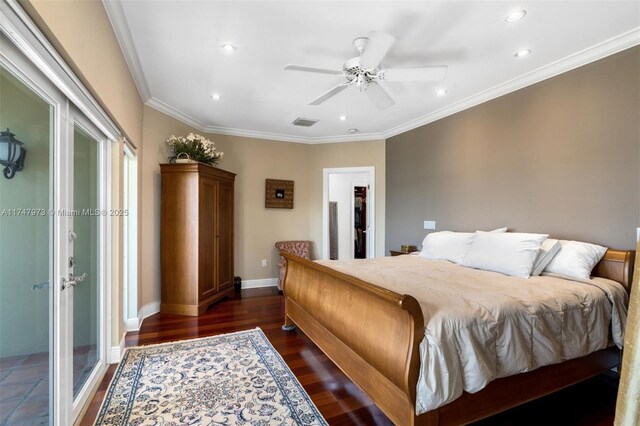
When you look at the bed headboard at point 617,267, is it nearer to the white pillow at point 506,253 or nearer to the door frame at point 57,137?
the white pillow at point 506,253

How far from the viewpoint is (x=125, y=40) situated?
2.39 meters

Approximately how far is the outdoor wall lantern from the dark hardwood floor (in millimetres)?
1559

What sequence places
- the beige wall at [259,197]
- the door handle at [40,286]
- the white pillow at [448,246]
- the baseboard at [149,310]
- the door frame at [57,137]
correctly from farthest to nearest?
the beige wall at [259,197]
the baseboard at [149,310]
the white pillow at [448,246]
the door handle at [40,286]
the door frame at [57,137]

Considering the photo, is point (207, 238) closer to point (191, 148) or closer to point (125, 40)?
point (191, 148)

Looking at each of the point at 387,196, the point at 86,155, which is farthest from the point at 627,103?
the point at 86,155

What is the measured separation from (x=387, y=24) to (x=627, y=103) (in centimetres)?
204

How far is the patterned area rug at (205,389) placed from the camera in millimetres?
1843

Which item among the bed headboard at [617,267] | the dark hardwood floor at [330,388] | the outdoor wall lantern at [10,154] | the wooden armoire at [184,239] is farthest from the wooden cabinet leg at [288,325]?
the bed headboard at [617,267]

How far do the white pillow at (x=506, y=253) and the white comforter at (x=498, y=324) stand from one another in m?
0.12

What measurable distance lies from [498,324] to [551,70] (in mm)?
2614

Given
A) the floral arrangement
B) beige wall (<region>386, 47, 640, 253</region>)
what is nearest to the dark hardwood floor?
beige wall (<region>386, 47, 640, 253</region>)

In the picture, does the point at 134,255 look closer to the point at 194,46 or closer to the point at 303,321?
the point at 303,321

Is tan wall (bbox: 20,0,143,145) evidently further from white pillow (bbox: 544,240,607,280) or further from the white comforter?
white pillow (bbox: 544,240,607,280)

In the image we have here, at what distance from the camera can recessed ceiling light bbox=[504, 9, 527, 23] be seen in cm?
209
